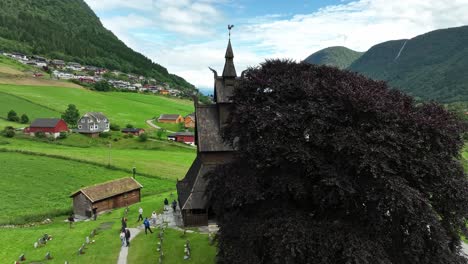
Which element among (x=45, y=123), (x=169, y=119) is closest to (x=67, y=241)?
(x=45, y=123)

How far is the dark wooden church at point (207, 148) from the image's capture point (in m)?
33.5

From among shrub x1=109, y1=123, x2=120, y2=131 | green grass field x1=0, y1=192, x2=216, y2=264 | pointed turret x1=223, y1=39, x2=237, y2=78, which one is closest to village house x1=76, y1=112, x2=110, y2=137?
shrub x1=109, y1=123, x2=120, y2=131

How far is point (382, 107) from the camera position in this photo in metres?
16.9

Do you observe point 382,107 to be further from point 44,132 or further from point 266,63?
point 44,132

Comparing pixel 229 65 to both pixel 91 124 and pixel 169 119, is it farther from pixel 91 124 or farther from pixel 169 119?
pixel 169 119

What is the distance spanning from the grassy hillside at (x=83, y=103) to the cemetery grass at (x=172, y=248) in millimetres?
96790

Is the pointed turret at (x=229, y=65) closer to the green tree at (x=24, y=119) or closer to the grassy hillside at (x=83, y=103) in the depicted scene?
the green tree at (x=24, y=119)

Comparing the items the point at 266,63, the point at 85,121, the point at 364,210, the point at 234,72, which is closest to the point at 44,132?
the point at 85,121

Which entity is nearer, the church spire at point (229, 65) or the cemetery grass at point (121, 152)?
the church spire at point (229, 65)

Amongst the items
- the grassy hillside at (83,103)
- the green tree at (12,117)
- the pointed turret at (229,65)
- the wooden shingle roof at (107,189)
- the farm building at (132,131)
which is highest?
the pointed turret at (229,65)

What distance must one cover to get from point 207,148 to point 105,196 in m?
21.9

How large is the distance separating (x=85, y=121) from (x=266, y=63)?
94678 millimetres

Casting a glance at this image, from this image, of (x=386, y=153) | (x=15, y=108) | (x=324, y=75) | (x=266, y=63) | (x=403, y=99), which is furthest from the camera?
(x=15, y=108)

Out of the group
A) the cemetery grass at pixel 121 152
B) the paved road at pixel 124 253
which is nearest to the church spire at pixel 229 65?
the paved road at pixel 124 253
